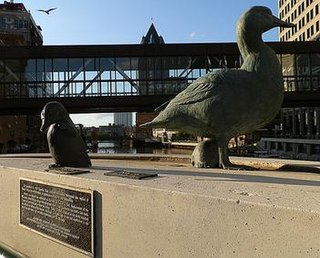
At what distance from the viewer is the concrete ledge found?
330cm

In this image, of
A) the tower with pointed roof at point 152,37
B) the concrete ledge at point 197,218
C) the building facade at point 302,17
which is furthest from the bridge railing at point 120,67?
the tower with pointed roof at point 152,37

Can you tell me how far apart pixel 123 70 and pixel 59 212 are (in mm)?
27722

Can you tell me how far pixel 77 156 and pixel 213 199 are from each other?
12.5 ft

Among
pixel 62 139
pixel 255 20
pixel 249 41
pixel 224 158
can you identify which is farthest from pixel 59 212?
pixel 255 20

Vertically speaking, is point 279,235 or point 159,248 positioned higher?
point 279,235

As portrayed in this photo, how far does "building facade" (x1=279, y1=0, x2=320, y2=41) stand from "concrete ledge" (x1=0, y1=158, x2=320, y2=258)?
62383mm

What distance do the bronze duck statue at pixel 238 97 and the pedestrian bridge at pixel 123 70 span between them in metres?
22.8

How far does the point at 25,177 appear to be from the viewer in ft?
21.2

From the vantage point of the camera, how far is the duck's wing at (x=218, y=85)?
719cm

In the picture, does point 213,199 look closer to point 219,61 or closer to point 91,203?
point 91,203

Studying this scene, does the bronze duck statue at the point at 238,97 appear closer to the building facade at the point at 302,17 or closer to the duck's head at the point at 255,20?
the duck's head at the point at 255,20

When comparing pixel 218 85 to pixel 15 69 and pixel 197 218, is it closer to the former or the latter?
pixel 197 218

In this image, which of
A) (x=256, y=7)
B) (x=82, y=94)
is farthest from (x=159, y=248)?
(x=82, y=94)

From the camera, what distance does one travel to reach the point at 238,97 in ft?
23.4
